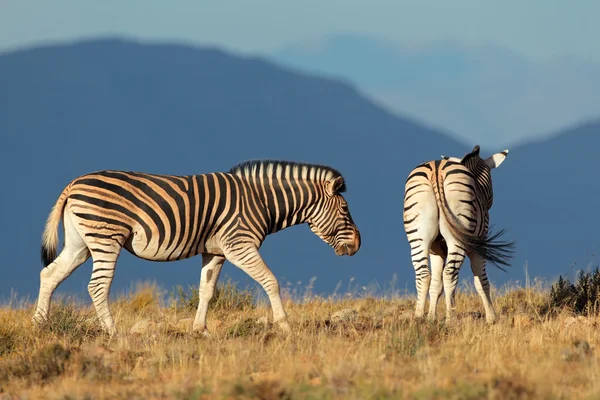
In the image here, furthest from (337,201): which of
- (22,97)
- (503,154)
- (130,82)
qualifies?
(130,82)

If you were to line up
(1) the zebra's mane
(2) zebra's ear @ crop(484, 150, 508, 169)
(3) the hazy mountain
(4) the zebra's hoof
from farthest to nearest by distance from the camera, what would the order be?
(3) the hazy mountain
(2) zebra's ear @ crop(484, 150, 508, 169)
(1) the zebra's mane
(4) the zebra's hoof

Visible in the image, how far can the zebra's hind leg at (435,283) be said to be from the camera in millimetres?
12836

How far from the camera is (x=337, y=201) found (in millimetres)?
13703

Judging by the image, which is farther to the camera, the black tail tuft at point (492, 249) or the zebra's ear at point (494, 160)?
the zebra's ear at point (494, 160)

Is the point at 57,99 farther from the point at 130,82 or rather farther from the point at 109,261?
the point at 109,261

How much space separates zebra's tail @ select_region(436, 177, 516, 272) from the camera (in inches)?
488

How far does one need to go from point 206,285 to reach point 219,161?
16765cm

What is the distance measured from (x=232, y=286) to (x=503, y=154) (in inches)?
187

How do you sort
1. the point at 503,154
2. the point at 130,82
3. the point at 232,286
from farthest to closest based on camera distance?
the point at 130,82
the point at 232,286
the point at 503,154

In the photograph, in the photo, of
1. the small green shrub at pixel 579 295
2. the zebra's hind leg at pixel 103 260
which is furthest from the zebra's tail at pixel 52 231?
the small green shrub at pixel 579 295

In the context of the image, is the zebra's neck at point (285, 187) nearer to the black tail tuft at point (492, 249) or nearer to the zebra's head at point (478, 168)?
the zebra's head at point (478, 168)

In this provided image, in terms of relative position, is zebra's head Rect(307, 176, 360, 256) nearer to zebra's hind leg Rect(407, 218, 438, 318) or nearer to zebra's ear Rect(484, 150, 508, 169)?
zebra's hind leg Rect(407, 218, 438, 318)

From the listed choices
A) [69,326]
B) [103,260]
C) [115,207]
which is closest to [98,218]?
[115,207]

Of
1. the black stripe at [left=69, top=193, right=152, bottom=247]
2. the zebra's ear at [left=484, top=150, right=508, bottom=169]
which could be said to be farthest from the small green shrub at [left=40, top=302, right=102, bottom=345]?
the zebra's ear at [left=484, top=150, right=508, bottom=169]
